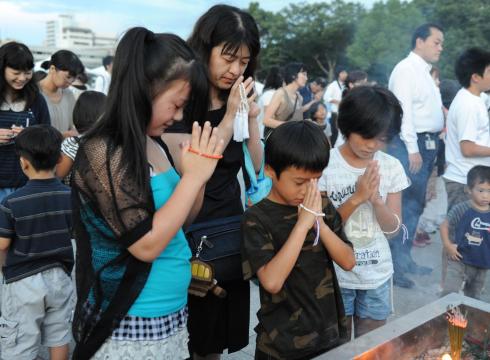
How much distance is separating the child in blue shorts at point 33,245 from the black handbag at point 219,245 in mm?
946

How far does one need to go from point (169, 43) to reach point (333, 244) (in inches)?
→ 36.5

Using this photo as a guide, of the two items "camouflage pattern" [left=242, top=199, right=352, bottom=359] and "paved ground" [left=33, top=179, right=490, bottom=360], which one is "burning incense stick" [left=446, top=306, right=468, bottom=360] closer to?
"camouflage pattern" [left=242, top=199, right=352, bottom=359]

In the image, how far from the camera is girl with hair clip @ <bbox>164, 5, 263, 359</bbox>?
1.99 metres

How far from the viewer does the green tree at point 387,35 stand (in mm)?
8797

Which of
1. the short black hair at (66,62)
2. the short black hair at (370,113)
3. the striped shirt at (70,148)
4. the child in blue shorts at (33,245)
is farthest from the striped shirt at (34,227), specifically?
the short black hair at (66,62)

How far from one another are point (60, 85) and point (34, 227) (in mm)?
2304

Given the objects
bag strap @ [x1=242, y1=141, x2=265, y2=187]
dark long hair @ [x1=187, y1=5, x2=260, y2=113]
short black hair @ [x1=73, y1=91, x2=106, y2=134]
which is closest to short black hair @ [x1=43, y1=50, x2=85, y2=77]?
short black hair @ [x1=73, y1=91, x2=106, y2=134]

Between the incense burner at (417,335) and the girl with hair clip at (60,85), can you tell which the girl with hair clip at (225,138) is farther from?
the girl with hair clip at (60,85)

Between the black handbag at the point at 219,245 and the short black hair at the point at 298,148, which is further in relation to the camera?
the black handbag at the point at 219,245

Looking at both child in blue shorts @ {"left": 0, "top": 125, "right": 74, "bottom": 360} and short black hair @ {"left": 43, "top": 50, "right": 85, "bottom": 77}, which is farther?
short black hair @ {"left": 43, "top": 50, "right": 85, "bottom": 77}

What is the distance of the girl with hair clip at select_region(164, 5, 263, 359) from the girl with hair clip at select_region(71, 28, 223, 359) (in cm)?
41

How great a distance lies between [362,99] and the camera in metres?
2.17

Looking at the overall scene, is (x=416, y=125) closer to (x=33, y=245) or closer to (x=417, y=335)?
(x=417, y=335)

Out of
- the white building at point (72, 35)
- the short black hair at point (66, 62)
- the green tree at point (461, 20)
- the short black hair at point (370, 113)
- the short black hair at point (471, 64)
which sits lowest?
the white building at point (72, 35)
